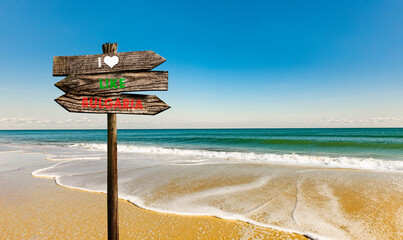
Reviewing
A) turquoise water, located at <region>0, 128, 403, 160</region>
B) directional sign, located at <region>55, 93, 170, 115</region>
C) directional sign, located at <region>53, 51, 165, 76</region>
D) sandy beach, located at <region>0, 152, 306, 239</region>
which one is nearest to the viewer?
directional sign, located at <region>55, 93, 170, 115</region>

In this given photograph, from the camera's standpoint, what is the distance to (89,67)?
2.67 m

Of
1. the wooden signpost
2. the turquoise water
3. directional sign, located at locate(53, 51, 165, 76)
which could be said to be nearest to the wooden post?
the wooden signpost

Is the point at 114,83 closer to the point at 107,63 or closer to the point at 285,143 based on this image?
the point at 107,63

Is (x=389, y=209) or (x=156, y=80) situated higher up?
(x=156, y=80)

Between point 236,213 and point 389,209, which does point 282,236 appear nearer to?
point 236,213

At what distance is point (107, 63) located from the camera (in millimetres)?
2678

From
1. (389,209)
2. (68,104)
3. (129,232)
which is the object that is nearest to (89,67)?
(68,104)

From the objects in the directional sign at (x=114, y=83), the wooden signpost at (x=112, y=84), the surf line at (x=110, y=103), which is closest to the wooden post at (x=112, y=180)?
the wooden signpost at (x=112, y=84)

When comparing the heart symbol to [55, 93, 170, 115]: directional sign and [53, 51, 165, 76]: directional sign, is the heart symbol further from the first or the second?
[55, 93, 170, 115]: directional sign

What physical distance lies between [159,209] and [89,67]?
11.1 feet

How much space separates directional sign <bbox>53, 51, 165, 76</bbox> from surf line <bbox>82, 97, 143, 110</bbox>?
1.29 ft

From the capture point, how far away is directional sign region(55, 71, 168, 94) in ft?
8.59

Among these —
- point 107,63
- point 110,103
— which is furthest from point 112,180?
point 107,63

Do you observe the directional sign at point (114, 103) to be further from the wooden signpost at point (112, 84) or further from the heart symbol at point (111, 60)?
the heart symbol at point (111, 60)
